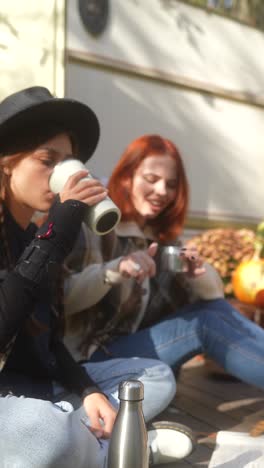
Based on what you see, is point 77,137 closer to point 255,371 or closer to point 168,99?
point 255,371

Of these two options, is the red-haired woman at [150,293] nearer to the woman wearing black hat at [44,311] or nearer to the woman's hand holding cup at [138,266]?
the woman's hand holding cup at [138,266]

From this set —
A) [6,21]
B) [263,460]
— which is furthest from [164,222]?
[6,21]

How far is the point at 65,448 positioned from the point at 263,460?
0.80 meters

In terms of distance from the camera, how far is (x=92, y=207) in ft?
4.99

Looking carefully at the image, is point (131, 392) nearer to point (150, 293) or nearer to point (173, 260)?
point (173, 260)

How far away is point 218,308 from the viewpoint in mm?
2209

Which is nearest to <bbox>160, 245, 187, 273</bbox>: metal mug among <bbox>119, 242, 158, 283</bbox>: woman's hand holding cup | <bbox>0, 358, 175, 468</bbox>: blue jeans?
<bbox>119, 242, 158, 283</bbox>: woman's hand holding cup

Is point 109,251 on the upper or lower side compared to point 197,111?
lower

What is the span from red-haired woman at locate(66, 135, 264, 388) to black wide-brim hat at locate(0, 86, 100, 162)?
1.86 feet

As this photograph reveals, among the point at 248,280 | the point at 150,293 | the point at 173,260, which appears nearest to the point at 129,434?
the point at 173,260

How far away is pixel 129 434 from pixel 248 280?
208 centimetres

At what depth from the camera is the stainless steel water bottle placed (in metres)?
1.24

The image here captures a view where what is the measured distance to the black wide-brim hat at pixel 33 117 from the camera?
156 centimetres

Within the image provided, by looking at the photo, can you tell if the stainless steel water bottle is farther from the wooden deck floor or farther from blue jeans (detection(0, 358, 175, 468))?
the wooden deck floor
